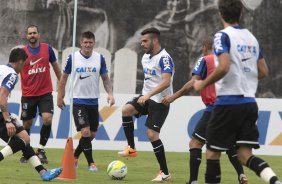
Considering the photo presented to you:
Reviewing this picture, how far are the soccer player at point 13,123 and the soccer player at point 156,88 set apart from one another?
5.03 feet

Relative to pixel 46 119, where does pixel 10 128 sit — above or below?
above

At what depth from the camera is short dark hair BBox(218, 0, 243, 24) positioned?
8.25 m

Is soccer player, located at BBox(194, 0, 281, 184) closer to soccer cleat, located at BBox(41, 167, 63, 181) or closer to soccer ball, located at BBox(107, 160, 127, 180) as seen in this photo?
soccer cleat, located at BBox(41, 167, 63, 181)

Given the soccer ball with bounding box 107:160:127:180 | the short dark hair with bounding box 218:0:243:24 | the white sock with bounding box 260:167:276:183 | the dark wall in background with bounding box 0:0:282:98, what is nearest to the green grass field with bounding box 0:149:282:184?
the soccer ball with bounding box 107:160:127:180

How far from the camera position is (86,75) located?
525 inches

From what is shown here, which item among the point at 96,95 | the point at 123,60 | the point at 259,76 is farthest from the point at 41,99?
the point at 123,60

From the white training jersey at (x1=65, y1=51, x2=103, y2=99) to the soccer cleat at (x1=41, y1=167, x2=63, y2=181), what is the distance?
8.77ft

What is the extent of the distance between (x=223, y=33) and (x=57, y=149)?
9633 mm

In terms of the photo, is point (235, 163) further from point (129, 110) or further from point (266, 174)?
point (266, 174)

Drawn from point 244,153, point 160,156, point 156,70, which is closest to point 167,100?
point 160,156

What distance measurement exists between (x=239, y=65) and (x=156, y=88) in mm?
3159

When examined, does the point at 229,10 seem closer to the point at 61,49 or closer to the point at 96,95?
the point at 96,95

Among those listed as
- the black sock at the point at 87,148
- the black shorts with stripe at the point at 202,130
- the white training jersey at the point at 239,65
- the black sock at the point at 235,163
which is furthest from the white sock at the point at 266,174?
the black sock at the point at 87,148

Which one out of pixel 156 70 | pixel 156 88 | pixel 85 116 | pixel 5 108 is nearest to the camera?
pixel 5 108
